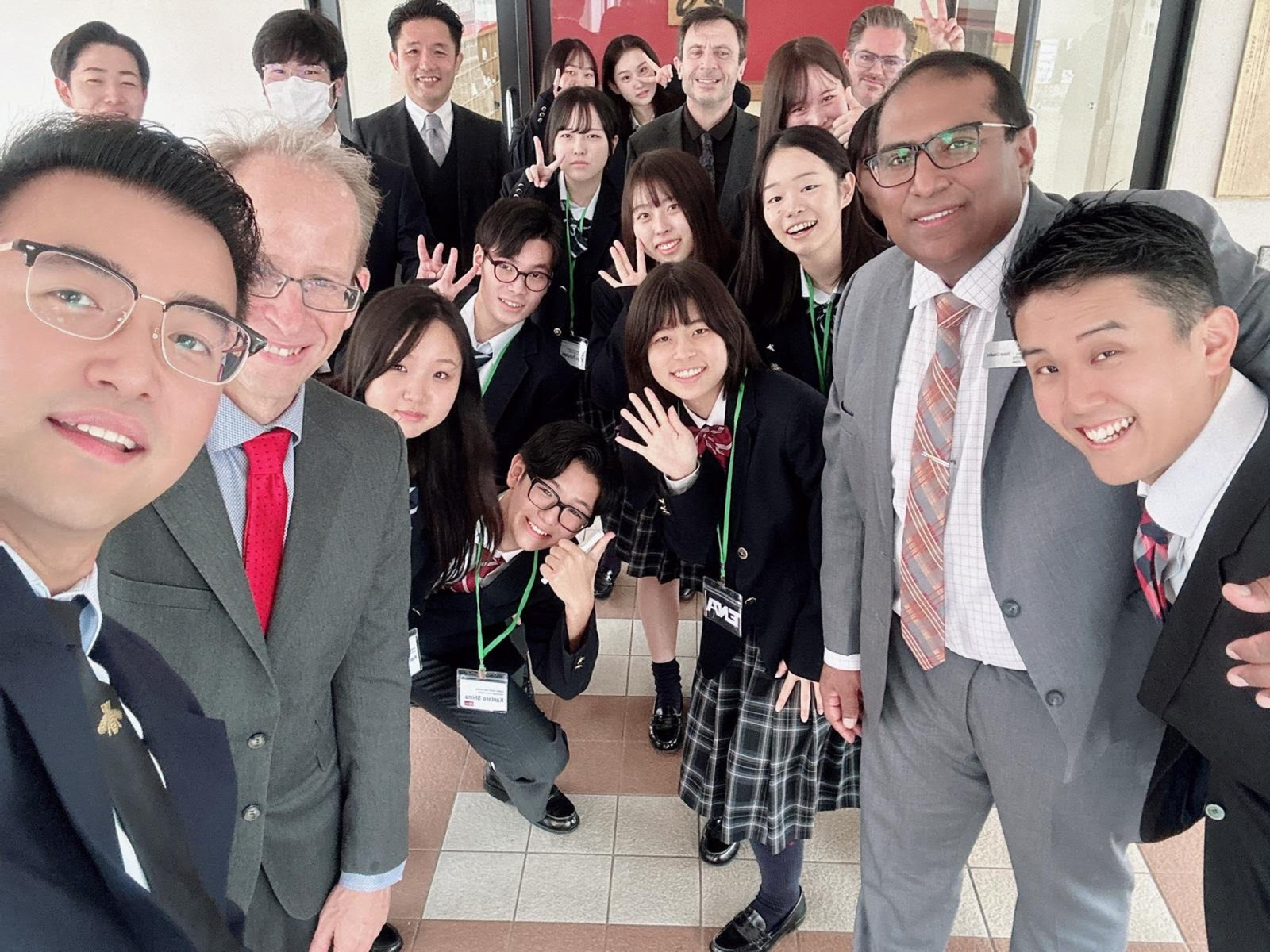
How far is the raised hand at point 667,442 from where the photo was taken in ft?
7.34

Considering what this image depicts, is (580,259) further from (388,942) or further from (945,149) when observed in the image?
(388,942)

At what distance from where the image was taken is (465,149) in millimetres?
4211

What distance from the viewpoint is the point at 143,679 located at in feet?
3.08

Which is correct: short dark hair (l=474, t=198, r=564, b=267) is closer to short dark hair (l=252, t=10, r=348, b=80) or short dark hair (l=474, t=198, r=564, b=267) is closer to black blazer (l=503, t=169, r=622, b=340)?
black blazer (l=503, t=169, r=622, b=340)

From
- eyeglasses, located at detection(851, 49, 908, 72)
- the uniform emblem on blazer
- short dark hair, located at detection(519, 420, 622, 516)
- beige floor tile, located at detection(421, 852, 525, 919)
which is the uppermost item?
eyeglasses, located at detection(851, 49, 908, 72)

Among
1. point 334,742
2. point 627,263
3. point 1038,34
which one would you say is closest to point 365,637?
point 334,742

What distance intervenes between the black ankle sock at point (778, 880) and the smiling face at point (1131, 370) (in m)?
1.36

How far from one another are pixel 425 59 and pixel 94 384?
3.72 metres

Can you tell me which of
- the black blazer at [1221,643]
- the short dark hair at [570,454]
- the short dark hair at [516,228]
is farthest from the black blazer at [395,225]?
the black blazer at [1221,643]

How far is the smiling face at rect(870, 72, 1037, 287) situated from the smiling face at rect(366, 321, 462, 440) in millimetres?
1127

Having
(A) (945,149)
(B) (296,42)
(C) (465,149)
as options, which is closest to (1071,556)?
(A) (945,149)

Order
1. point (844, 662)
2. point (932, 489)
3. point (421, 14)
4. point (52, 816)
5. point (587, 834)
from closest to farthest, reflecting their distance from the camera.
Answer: point (52, 816)
point (932, 489)
point (844, 662)
point (587, 834)
point (421, 14)

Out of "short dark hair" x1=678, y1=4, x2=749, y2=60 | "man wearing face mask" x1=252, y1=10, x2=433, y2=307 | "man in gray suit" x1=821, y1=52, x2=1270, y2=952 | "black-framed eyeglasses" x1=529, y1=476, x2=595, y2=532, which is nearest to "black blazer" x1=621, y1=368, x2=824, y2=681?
"man in gray suit" x1=821, y1=52, x2=1270, y2=952

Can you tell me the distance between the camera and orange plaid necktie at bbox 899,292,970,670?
5.41ft
